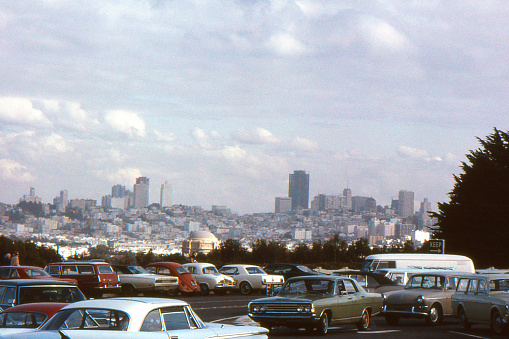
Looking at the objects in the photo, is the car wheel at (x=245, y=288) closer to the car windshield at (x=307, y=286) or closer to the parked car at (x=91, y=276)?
the parked car at (x=91, y=276)

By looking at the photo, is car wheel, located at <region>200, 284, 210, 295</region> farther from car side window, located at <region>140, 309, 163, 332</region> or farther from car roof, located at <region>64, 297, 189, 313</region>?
car side window, located at <region>140, 309, 163, 332</region>

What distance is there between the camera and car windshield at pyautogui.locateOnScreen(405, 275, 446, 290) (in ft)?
72.2

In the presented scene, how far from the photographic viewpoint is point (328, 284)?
18359 mm

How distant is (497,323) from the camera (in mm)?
18562

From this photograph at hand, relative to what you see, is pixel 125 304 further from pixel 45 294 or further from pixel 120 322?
pixel 45 294

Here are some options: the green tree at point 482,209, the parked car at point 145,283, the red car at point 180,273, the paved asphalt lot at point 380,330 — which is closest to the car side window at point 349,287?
the paved asphalt lot at point 380,330

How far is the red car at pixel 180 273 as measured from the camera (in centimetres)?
3250

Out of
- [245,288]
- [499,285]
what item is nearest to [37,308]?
[499,285]

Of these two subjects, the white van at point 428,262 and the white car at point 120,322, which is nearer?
the white car at point 120,322

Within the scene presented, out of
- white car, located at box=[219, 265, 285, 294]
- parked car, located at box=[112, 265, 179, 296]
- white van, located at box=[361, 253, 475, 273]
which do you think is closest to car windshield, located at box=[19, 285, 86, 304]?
parked car, located at box=[112, 265, 179, 296]

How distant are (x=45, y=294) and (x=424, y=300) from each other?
36.6ft

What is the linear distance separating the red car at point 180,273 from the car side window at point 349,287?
1475cm

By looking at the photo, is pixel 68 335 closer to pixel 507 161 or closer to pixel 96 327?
pixel 96 327

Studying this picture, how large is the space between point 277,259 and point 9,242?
32.2m
